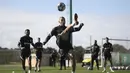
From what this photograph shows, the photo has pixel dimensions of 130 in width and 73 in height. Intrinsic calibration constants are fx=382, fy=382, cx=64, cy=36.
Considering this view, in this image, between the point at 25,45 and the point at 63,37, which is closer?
the point at 63,37

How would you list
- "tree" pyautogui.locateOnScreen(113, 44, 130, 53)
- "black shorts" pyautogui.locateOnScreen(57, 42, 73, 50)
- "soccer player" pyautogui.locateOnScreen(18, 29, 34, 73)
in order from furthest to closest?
"tree" pyautogui.locateOnScreen(113, 44, 130, 53) → "soccer player" pyautogui.locateOnScreen(18, 29, 34, 73) → "black shorts" pyautogui.locateOnScreen(57, 42, 73, 50)

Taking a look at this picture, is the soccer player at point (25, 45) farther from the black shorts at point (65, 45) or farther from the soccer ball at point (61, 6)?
the black shorts at point (65, 45)

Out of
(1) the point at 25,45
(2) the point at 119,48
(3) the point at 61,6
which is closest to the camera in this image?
(3) the point at 61,6

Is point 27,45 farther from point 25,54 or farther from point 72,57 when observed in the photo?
point 72,57

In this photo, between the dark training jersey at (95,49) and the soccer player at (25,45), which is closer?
the soccer player at (25,45)

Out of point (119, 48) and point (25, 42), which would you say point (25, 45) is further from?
point (119, 48)

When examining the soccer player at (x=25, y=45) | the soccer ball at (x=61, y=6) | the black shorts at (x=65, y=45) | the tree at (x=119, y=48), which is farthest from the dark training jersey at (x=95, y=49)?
the black shorts at (x=65, y=45)

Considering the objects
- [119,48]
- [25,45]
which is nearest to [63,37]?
[25,45]

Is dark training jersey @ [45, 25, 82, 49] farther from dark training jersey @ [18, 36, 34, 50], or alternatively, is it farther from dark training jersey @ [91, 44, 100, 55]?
dark training jersey @ [91, 44, 100, 55]

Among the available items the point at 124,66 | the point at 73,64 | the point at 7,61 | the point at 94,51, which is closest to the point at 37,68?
the point at 94,51

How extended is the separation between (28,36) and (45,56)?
2918cm

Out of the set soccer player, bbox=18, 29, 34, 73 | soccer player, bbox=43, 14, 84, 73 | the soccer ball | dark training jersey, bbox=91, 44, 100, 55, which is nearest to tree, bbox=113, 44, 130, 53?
dark training jersey, bbox=91, 44, 100, 55

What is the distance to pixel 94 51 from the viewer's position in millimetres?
27344

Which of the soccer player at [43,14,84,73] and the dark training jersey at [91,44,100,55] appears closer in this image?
the soccer player at [43,14,84,73]
